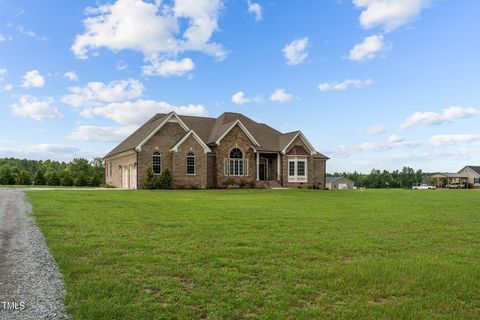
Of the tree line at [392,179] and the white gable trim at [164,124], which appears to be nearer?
the white gable trim at [164,124]

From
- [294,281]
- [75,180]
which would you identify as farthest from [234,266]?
[75,180]

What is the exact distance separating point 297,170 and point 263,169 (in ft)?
11.4

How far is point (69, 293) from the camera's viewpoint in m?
5.68

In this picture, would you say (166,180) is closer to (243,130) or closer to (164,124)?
(164,124)

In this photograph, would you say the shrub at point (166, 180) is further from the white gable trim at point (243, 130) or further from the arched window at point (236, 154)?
the arched window at point (236, 154)

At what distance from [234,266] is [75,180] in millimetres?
43146

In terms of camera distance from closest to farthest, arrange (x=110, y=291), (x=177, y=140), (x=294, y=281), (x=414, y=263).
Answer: (x=110, y=291) → (x=294, y=281) → (x=414, y=263) → (x=177, y=140)

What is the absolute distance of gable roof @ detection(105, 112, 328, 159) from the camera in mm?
37875

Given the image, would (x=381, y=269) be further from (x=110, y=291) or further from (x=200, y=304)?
(x=110, y=291)

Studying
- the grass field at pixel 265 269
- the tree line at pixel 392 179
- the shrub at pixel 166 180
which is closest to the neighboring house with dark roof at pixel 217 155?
the shrub at pixel 166 180

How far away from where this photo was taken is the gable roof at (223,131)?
3788cm

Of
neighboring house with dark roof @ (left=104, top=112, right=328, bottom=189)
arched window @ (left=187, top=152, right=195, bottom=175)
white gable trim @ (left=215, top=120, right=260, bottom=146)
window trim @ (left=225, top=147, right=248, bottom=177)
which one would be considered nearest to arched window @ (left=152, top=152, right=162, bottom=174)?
neighboring house with dark roof @ (left=104, top=112, right=328, bottom=189)

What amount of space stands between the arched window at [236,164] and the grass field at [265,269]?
2554 centimetres

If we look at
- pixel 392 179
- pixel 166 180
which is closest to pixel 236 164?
pixel 166 180
